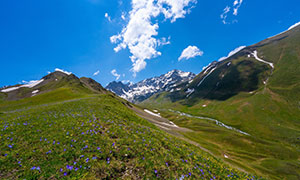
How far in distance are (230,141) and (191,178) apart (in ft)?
264

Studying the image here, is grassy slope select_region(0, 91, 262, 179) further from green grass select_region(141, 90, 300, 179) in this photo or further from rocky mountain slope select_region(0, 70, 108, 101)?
rocky mountain slope select_region(0, 70, 108, 101)

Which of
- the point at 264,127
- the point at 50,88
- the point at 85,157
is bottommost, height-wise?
the point at 85,157

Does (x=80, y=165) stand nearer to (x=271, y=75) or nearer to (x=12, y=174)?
(x=12, y=174)

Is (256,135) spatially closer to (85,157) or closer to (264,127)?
(264,127)

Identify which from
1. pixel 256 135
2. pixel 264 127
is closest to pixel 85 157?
pixel 256 135

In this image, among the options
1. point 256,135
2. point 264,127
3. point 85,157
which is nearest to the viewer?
point 85,157

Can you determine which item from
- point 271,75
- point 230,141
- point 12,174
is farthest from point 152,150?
point 271,75

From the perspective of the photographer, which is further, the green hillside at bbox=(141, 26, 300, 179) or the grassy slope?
the green hillside at bbox=(141, 26, 300, 179)

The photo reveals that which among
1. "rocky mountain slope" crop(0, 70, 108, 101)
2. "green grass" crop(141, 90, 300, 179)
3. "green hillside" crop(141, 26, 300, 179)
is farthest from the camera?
"rocky mountain slope" crop(0, 70, 108, 101)

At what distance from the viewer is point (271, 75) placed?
199 meters

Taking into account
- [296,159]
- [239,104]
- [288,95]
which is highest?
[288,95]

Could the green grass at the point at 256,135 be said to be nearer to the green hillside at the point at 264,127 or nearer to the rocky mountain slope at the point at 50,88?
the green hillside at the point at 264,127

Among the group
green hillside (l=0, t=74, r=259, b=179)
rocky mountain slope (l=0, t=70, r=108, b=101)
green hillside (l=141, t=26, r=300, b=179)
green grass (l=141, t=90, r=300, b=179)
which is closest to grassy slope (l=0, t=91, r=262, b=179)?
green hillside (l=0, t=74, r=259, b=179)

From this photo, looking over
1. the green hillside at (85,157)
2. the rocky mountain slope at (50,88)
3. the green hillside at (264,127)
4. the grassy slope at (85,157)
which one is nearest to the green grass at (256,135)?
the green hillside at (264,127)
